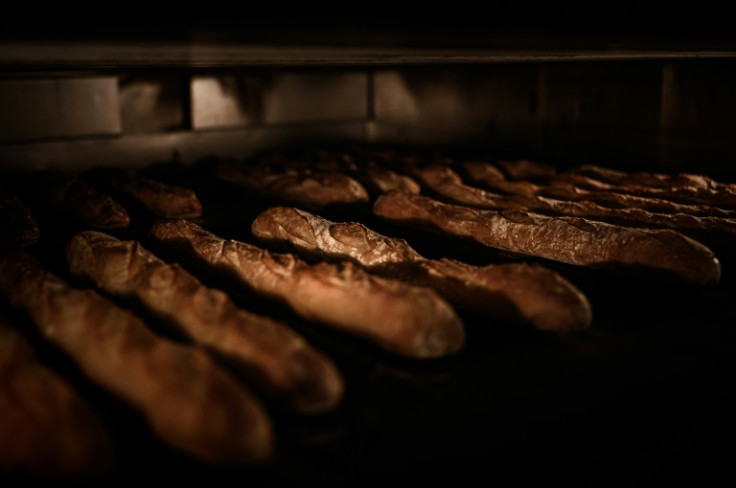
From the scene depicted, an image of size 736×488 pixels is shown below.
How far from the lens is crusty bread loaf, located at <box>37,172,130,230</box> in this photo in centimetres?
256

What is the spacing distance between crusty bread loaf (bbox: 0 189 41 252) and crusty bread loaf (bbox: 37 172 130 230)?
22 centimetres

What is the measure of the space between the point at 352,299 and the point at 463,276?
0.35 m

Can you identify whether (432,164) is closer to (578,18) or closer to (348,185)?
(348,185)

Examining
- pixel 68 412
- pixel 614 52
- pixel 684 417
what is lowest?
pixel 684 417

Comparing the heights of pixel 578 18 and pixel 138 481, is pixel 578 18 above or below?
above

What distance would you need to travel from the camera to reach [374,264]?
195 centimetres

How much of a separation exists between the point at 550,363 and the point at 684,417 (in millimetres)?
285

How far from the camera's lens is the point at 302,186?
298 centimetres

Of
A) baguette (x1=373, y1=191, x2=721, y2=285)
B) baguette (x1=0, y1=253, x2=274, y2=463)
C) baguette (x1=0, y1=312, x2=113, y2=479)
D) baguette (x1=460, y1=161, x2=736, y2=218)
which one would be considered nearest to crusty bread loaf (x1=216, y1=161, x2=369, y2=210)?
baguette (x1=373, y1=191, x2=721, y2=285)

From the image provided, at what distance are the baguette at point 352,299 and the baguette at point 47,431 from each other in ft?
2.07

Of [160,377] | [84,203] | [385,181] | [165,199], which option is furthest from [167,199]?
[160,377]

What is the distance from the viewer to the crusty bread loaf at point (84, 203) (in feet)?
8.39

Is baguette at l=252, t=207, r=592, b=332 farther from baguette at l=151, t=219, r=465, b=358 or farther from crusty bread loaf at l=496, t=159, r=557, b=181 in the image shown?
crusty bread loaf at l=496, t=159, r=557, b=181

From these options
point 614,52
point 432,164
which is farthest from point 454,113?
point 614,52
